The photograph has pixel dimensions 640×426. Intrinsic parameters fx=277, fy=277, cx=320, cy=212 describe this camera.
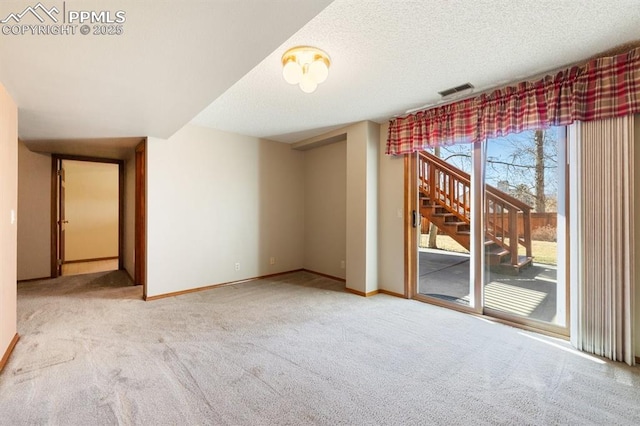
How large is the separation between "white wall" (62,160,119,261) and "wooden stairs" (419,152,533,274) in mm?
6267

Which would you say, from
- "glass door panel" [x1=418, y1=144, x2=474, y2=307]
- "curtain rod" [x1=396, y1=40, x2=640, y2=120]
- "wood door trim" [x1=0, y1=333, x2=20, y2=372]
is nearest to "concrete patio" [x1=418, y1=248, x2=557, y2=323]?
"glass door panel" [x1=418, y1=144, x2=474, y2=307]

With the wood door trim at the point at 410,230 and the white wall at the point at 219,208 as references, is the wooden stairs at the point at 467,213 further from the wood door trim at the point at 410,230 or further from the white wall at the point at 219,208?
the white wall at the point at 219,208

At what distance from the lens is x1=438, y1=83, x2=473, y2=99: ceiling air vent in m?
2.60

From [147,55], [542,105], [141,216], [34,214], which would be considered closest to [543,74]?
[542,105]

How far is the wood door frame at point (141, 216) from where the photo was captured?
3539mm

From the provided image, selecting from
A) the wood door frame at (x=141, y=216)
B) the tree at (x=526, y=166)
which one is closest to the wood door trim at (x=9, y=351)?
the wood door frame at (x=141, y=216)

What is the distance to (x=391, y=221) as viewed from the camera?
12.2ft

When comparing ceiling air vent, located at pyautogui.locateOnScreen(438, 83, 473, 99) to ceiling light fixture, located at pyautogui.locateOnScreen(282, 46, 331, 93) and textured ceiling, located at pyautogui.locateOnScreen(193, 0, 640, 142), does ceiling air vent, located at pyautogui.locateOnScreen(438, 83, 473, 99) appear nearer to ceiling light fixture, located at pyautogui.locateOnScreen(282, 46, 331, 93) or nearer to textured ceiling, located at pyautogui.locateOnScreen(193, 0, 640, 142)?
textured ceiling, located at pyautogui.locateOnScreen(193, 0, 640, 142)

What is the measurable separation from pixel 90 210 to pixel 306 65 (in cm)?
684

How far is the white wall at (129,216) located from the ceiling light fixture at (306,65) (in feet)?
12.0

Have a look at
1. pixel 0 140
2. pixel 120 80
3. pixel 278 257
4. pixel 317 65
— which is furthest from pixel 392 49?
pixel 278 257

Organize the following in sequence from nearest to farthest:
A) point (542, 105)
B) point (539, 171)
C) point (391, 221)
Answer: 1. point (542, 105)
2. point (539, 171)
3. point (391, 221)

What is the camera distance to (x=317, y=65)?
199 cm

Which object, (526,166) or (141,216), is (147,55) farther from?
(526,166)
